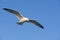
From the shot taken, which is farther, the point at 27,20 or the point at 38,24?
the point at 38,24

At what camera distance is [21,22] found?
8000mm

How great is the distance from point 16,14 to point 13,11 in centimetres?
40

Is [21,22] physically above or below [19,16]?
below

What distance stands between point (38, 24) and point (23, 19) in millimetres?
920

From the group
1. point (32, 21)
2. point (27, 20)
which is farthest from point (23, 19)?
point (32, 21)

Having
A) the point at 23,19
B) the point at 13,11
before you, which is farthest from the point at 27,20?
the point at 13,11

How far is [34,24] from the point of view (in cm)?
896

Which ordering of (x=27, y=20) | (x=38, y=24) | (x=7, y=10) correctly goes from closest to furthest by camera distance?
(x=7, y=10) → (x=27, y=20) → (x=38, y=24)

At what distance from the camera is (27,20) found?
8305 millimetres

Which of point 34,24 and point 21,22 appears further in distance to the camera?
point 34,24

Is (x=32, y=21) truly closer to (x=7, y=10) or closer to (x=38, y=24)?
(x=38, y=24)

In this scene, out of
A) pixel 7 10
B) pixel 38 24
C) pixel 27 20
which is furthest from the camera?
pixel 38 24

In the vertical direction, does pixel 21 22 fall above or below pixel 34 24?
below

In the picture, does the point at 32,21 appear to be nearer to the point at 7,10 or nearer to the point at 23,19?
the point at 23,19
